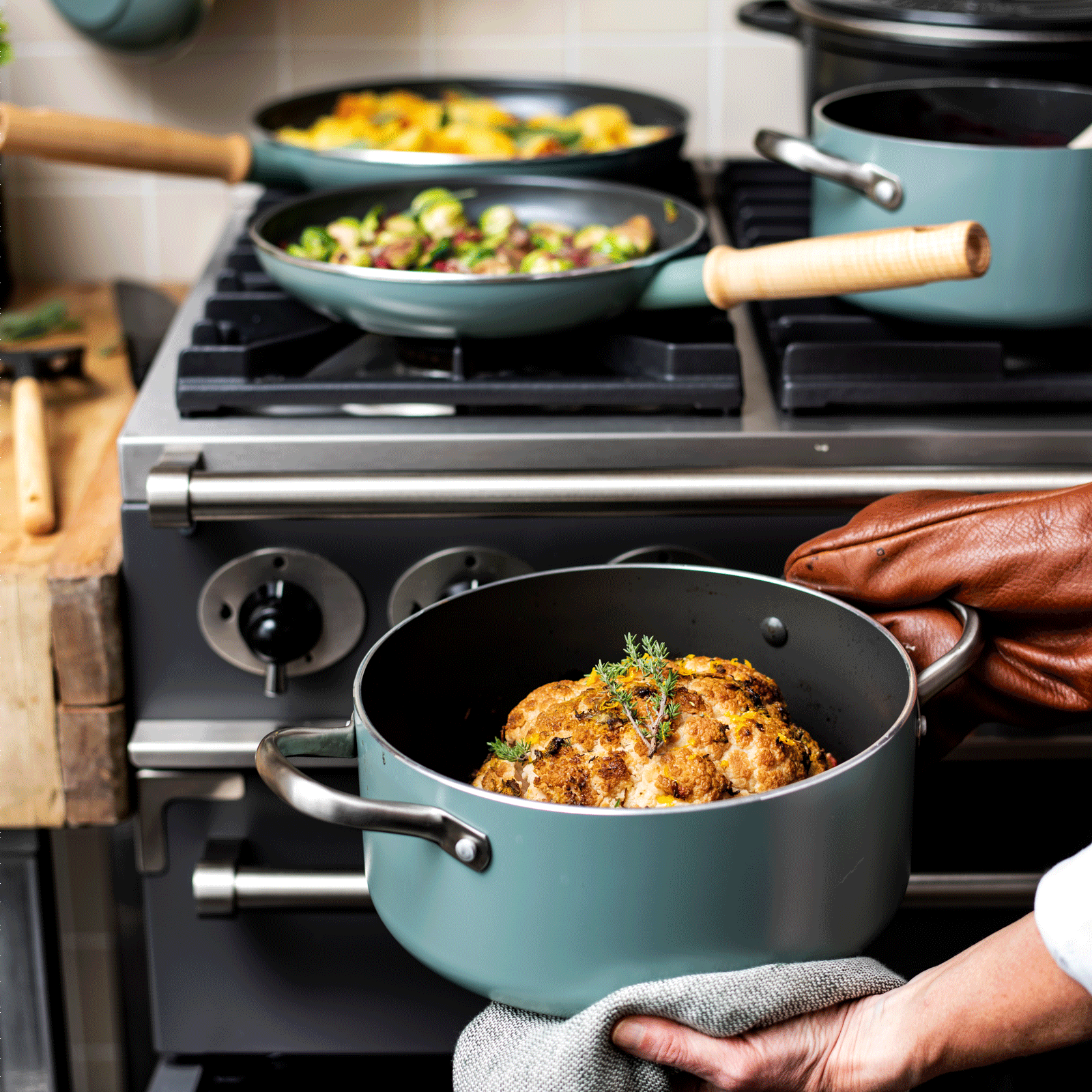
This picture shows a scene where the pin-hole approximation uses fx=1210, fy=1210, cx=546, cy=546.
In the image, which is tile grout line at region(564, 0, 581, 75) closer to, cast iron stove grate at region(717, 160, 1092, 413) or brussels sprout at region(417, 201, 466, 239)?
brussels sprout at region(417, 201, 466, 239)

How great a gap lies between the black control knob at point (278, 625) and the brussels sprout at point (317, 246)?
0.97 feet

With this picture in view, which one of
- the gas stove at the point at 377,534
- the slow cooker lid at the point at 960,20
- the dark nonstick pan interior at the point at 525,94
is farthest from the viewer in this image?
the dark nonstick pan interior at the point at 525,94

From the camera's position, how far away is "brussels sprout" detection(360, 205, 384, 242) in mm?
1060

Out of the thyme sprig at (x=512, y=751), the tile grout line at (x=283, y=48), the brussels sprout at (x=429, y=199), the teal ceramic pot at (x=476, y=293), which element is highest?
the tile grout line at (x=283, y=48)

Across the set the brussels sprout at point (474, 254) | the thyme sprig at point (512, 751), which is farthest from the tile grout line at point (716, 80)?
the thyme sprig at point (512, 751)

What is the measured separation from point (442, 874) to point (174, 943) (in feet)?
1.78

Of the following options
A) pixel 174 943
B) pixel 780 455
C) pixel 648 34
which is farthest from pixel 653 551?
pixel 648 34

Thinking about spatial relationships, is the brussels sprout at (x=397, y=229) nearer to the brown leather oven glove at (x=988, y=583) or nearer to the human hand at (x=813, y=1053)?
the brown leather oven glove at (x=988, y=583)

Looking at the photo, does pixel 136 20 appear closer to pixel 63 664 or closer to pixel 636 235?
pixel 636 235

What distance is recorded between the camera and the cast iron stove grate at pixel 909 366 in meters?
0.91

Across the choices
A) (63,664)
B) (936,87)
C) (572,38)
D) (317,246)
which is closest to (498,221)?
(317,246)

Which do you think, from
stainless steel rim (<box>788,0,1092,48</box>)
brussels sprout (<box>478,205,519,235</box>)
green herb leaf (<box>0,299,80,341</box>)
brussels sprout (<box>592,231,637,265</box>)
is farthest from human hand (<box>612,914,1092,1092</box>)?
green herb leaf (<box>0,299,80,341</box>)

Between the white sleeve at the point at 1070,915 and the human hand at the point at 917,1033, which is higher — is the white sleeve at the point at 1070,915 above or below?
above

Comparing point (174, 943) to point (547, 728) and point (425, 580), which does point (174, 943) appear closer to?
point (425, 580)
